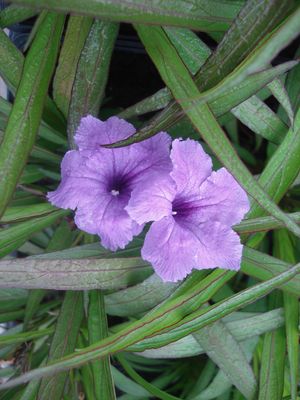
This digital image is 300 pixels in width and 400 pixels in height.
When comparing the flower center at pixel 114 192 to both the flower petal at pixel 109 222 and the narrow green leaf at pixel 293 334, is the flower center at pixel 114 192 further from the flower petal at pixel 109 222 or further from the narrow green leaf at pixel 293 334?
the narrow green leaf at pixel 293 334

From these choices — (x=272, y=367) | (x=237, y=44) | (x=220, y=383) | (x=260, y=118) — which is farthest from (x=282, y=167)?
(x=220, y=383)

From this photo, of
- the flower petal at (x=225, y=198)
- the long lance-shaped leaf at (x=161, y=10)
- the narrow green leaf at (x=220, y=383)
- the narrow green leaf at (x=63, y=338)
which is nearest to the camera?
the long lance-shaped leaf at (x=161, y=10)

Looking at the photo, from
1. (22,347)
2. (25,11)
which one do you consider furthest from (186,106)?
(22,347)

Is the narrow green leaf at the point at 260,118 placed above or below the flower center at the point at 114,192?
above

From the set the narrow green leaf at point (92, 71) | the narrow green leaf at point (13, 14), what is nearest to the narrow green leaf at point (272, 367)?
the narrow green leaf at point (92, 71)

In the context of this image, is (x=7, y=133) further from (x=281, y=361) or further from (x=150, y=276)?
(x=281, y=361)

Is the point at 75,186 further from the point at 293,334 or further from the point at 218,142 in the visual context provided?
the point at 293,334
